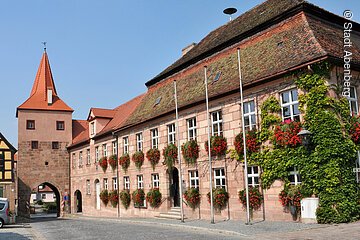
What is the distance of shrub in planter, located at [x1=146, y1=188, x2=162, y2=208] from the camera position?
73.7 ft

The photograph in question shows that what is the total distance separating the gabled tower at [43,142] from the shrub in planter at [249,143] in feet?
83.6

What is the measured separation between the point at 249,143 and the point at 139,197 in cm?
1033

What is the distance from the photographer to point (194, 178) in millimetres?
19594

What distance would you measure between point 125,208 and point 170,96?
8.46 metres

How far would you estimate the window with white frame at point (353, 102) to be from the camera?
14.5 meters

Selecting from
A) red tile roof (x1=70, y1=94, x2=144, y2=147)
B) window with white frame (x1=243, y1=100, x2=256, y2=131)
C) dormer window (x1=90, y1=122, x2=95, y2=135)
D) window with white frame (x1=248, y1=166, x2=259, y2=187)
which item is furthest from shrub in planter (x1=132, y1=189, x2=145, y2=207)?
dormer window (x1=90, y1=122, x2=95, y2=135)

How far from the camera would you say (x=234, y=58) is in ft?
61.7

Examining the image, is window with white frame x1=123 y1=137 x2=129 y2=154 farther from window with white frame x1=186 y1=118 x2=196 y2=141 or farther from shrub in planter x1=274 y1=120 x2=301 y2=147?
shrub in planter x1=274 y1=120 x2=301 y2=147

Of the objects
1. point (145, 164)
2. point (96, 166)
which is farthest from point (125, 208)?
point (96, 166)

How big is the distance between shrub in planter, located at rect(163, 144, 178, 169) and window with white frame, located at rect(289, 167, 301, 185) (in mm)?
7614

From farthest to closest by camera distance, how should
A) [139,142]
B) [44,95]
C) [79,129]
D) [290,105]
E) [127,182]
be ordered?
[79,129] → [44,95] → [127,182] → [139,142] → [290,105]

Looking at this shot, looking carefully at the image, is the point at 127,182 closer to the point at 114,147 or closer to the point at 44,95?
the point at 114,147

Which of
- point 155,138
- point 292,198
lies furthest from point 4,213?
point 292,198

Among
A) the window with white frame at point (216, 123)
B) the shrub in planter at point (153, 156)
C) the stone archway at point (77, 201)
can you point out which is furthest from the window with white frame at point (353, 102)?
the stone archway at point (77, 201)
